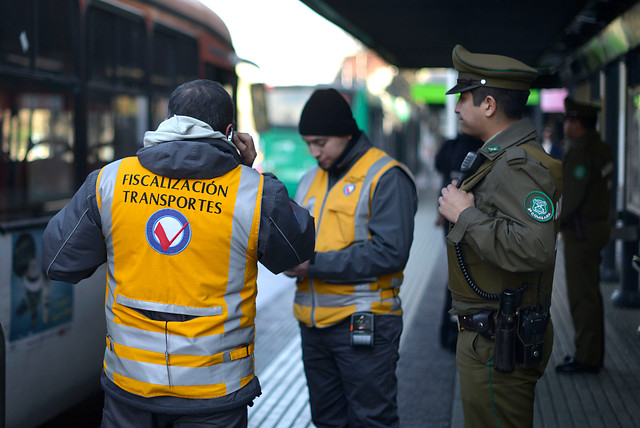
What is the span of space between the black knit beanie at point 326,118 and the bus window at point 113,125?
1.94 metres

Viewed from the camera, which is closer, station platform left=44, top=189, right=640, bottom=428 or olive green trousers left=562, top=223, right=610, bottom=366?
station platform left=44, top=189, right=640, bottom=428

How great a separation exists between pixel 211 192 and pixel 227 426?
28.8 inches

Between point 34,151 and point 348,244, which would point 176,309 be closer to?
point 348,244

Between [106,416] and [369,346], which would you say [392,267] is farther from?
[106,416]

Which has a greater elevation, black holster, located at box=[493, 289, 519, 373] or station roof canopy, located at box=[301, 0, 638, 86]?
station roof canopy, located at box=[301, 0, 638, 86]

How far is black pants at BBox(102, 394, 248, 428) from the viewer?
7.80 feet

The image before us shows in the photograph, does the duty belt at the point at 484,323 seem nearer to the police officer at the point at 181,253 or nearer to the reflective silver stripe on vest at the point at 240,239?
the police officer at the point at 181,253

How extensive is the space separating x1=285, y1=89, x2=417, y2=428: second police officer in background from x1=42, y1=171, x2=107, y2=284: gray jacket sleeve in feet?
3.33

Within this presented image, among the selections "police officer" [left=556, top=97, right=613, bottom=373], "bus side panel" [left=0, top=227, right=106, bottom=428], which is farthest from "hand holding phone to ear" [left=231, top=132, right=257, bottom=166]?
"police officer" [left=556, top=97, right=613, bottom=373]

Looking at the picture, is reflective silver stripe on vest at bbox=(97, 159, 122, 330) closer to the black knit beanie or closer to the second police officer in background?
the second police officer in background

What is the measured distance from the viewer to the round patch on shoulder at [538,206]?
8.29 feet

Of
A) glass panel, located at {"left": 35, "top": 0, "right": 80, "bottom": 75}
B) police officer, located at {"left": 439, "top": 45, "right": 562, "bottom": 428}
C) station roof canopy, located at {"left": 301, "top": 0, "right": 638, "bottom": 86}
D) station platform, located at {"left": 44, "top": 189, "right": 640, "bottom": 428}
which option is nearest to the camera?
police officer, located at {"left": 439, "top": 45, "right": 562, "bottom": 428}

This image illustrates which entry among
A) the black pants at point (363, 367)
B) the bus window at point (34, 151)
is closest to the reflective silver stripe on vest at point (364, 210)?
the black pants at point (363, 367)

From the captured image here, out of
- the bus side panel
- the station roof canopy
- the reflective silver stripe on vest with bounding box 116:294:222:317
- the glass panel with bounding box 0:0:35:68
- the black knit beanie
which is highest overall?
the station roof canopy
